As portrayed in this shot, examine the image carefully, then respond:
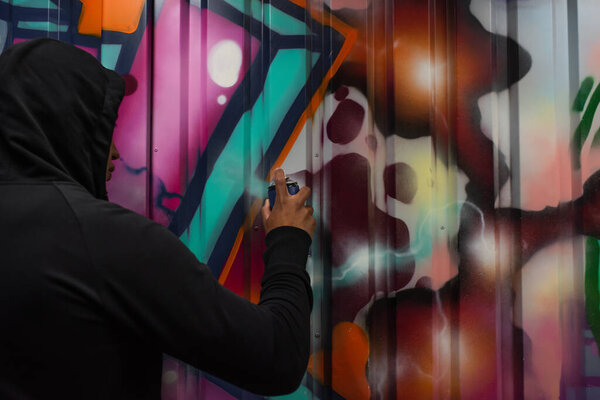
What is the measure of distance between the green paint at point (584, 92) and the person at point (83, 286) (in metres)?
1.06

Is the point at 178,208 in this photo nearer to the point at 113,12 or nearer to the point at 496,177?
the point at 113,12

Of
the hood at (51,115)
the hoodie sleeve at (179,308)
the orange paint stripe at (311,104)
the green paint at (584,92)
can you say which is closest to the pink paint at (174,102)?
the orange paint stripe at (311,104)

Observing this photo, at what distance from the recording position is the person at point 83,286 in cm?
68

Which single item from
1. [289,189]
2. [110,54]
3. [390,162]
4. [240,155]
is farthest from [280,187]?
[110,54]

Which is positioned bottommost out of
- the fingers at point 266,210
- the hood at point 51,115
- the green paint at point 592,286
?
the green paint at point 592,286

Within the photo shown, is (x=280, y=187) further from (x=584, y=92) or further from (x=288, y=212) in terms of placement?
(x=584, y=92)

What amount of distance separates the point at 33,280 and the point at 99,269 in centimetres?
11

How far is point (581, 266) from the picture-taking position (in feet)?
4.12

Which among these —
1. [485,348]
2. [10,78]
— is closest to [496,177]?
[485,348]

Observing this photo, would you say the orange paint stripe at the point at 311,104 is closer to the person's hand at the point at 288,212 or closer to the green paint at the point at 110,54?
the person's hand at the point at 288,212

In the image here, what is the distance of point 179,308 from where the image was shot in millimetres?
700

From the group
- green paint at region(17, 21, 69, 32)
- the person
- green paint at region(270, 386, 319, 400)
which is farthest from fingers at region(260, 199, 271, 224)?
green paint at region(17, 21, 69, 32)

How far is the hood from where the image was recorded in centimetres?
74

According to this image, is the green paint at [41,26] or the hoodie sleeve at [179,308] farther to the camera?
the green paint at [41,26]
